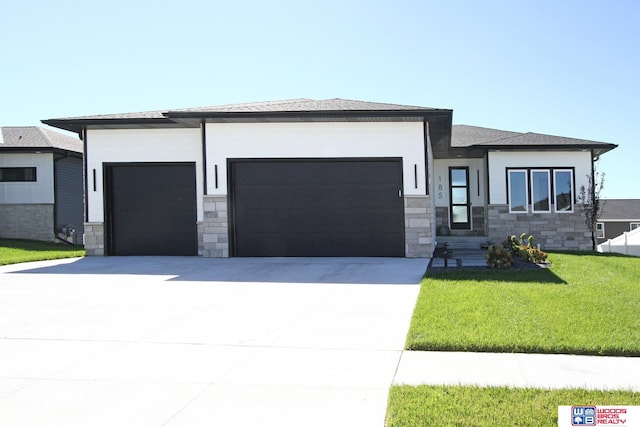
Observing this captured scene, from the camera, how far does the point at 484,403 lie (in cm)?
354

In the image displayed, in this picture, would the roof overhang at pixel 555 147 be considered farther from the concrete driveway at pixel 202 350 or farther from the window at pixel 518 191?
the concrete driveway at pixel 202 350

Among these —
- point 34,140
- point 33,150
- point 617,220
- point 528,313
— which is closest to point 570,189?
point 528,313

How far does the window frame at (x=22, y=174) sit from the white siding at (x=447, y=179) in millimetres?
16588

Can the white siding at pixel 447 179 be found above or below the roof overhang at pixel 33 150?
below

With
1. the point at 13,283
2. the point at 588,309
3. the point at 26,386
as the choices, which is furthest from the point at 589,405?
the point at 13,283

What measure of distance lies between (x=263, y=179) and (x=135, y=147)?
3.97 meters

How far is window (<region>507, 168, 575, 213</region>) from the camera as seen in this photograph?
17844 mm

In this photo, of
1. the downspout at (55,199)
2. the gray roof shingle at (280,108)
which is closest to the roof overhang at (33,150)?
the downspout at (55,199)

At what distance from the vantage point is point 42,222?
22250 mm

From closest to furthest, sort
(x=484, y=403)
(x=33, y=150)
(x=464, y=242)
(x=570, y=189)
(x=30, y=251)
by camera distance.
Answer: (x=484, y=403), (x=570, y=189), (x=464, y=242), (x=30, y=251), (x=33, y=150)

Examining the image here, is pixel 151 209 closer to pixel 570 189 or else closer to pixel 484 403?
pixel 484 403

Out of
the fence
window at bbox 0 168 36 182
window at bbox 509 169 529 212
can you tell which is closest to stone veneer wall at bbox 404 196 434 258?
window at bbox 509 169 529 212

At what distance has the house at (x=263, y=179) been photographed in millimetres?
13664

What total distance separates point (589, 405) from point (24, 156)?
2381 centimetres
